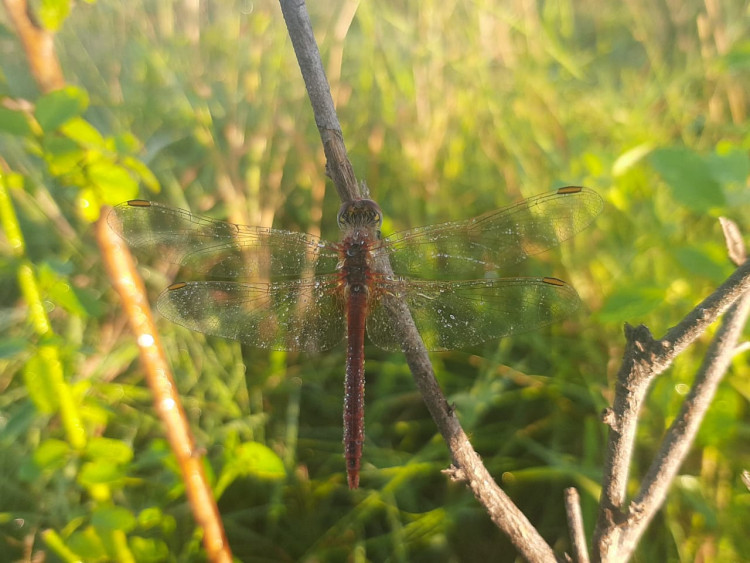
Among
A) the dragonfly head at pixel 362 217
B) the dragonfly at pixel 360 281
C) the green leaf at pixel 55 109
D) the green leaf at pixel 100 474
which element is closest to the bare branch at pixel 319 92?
the dragonfly head at pixel 362 217

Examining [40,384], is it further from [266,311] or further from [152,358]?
[266,311]

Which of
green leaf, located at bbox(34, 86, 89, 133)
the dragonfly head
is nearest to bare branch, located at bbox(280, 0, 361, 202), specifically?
the dragonfly head

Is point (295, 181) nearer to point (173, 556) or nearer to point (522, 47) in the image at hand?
point (522, 47)

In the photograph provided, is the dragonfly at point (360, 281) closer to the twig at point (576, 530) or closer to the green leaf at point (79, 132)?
the green leaf at point (79, 132)

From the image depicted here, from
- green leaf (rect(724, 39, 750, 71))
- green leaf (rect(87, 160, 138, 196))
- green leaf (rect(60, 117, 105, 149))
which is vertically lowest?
green leaf (rect(87, 160, 138, 196))

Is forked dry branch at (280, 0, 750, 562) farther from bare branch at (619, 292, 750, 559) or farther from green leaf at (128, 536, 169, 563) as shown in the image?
green leaf at (128, 536, 169, 563)

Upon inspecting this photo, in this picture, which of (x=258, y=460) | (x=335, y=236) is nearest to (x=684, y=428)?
(x=258, y=460)
